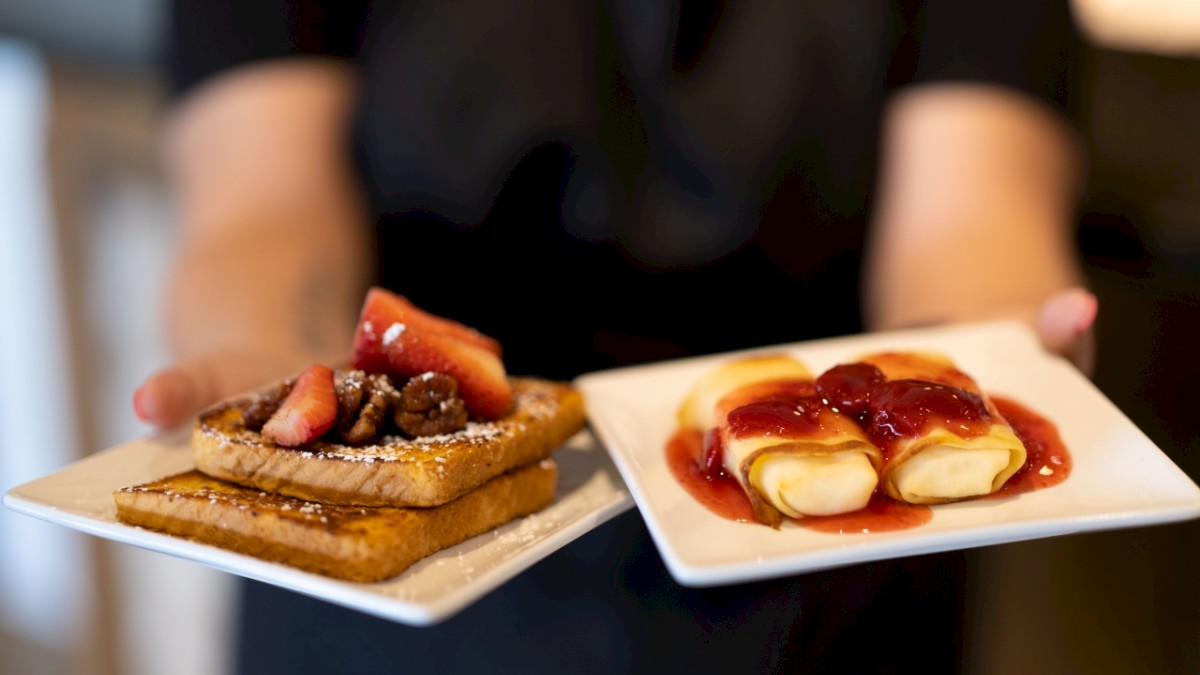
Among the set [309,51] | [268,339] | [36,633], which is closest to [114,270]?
Answer: [36,633]

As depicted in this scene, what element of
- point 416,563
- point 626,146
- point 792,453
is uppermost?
point 626,146

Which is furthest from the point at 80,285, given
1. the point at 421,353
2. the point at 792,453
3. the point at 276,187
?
the point at 792,453

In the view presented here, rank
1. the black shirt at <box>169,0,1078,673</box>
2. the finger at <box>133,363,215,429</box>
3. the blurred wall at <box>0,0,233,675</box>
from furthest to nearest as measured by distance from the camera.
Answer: the blurred wall at <box>0,0,233,675</box> → the black shirt at <box>169,0,1078,673</box> → the finger at <box>133,363,215,429</box>

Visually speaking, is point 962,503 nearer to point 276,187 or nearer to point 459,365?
point 459,365

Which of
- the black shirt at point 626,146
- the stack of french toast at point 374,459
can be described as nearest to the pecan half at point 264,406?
the stack of french toast at point 374,459

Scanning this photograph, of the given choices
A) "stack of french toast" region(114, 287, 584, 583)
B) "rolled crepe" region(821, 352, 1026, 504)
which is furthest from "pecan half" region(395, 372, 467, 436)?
"rolled crepe" region(821, 352, 1026, 504)

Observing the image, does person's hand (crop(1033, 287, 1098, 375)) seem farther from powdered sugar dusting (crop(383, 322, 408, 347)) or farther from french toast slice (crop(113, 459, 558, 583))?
powdered sugar dusting (crop(383, 322, 408, 347))
